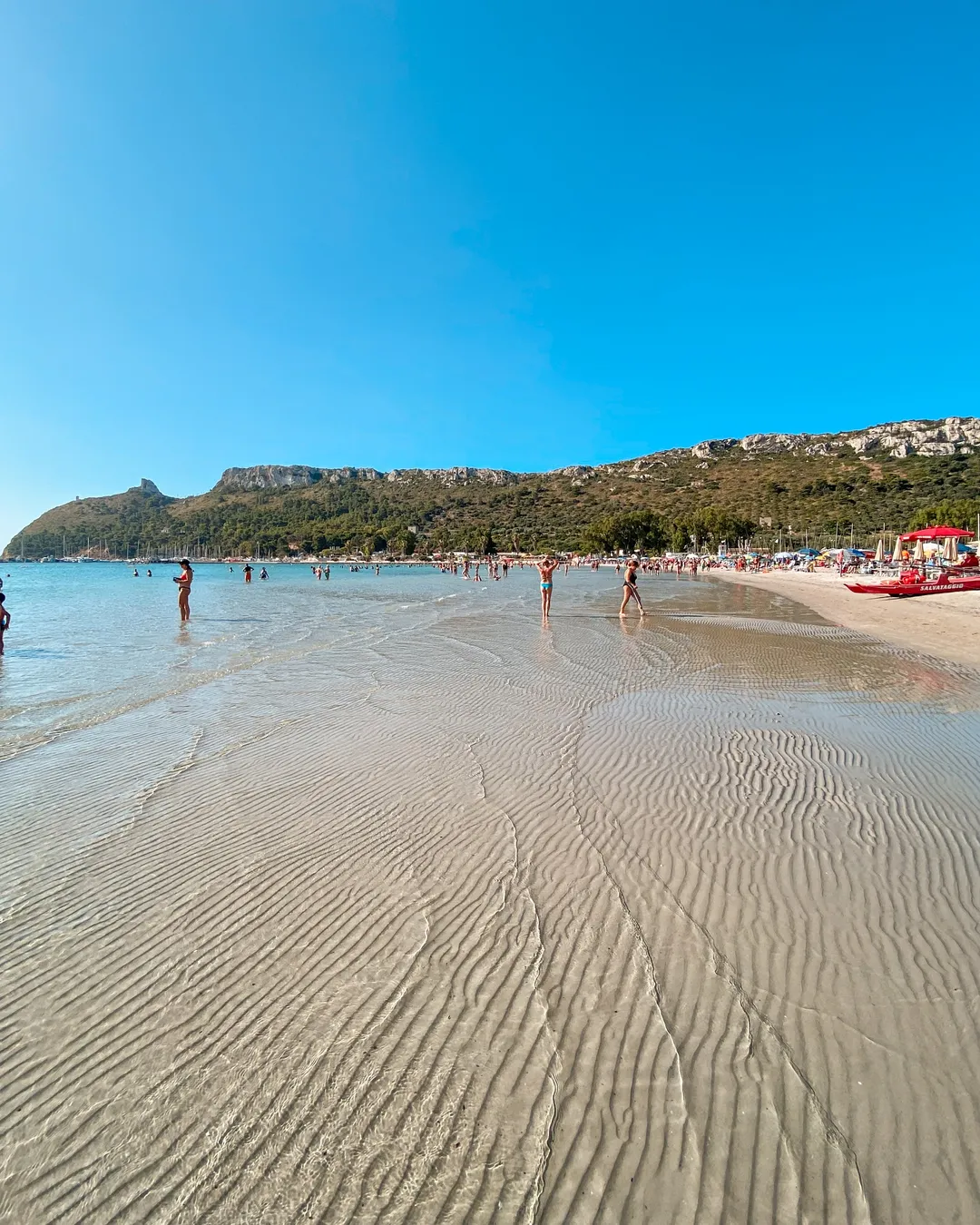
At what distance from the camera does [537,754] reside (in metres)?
7.14

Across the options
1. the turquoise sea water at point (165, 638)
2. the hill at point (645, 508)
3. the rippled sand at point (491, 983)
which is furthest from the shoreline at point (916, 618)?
the hill at point (645, 508)

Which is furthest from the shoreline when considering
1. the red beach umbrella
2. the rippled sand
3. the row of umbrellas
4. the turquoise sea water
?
the row of umbrellas

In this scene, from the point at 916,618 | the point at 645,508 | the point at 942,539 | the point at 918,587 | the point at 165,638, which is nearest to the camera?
the point at 165,638

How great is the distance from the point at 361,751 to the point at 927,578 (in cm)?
3973

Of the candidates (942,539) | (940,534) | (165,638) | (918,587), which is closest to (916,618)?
(918,587)

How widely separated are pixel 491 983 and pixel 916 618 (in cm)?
2456

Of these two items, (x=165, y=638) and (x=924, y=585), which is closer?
(x=165, y=638)

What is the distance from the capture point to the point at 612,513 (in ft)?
472

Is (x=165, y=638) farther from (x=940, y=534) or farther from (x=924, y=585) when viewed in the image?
(x=940, y=534)

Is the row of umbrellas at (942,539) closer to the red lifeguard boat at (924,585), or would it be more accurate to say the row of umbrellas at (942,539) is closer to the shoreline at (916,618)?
the red lifeguard boat at (924,585)

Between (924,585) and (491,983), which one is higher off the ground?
(924,585)

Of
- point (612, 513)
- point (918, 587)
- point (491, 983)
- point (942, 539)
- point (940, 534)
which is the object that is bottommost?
point (491, 983)

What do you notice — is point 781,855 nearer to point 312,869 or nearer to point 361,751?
point 312,869

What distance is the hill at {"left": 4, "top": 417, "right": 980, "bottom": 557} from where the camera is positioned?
115 metres
